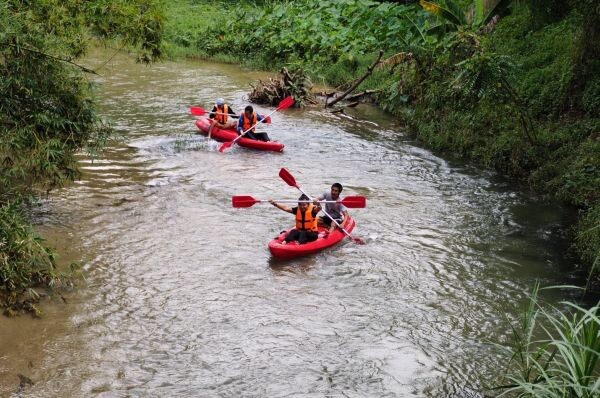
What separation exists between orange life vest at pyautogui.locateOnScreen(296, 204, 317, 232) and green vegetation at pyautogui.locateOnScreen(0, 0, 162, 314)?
3.03 meters

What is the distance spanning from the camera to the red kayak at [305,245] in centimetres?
971

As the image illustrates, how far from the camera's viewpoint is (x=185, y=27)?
31000mm

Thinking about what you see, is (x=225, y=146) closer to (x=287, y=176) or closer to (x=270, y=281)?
(x=287, y=176)

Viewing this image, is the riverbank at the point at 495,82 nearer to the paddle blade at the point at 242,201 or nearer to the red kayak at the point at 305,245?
the red kayak at the point at 305,245

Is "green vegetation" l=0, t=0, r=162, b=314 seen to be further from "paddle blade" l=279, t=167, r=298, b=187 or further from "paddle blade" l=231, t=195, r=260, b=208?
"paddle blade" l=279, t=167, r=298, b=187

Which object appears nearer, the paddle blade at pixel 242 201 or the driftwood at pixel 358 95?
the paddle blade at pixel 242 201

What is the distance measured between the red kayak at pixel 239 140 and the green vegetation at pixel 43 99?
5.30m

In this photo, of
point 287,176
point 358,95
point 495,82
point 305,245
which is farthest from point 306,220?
→ point 358,95

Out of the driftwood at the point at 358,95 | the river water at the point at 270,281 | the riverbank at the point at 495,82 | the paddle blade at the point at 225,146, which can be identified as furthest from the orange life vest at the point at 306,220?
the driftwood at the point at 358,95

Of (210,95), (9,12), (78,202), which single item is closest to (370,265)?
(78,202)

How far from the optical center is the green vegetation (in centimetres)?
796

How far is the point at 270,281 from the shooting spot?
923 centimetres

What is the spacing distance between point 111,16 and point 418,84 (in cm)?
986

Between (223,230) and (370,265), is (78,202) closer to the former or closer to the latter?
(223,230)
